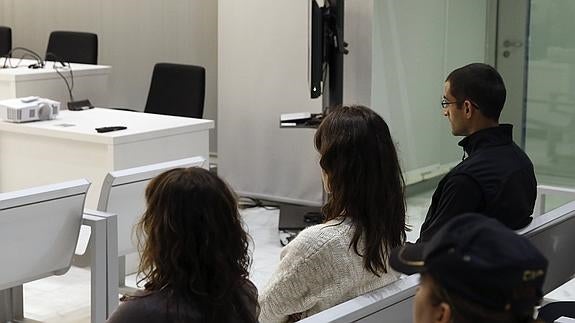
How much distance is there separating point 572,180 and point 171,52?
3441 millimetres

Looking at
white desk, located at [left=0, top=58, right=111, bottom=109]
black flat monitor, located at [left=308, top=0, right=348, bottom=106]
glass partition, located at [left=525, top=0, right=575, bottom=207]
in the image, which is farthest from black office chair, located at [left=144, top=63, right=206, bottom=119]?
glass partition, located at [left=525, top=0, right=575, bottom=207]

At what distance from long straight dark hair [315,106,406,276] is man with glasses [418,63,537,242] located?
379 millimetres

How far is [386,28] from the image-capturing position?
597cm

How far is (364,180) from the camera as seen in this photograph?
2.41 m

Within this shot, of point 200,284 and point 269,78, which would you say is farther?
point 269,78

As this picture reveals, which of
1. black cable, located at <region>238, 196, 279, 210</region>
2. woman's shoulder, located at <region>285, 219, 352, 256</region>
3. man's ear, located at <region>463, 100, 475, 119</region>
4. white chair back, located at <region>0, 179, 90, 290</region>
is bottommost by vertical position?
black cable, located at <region>238, 196, 279, 210</region>

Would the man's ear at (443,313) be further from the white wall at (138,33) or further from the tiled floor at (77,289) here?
the white wall at (138,33)

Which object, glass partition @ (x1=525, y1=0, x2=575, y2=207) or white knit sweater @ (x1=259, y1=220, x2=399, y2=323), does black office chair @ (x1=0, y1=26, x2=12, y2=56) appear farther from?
white knit sweater @ (x1=259, y1=220, x2=399, y2=323)

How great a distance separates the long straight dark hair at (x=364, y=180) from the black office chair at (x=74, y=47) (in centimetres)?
486

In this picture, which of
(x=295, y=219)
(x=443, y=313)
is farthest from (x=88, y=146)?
(x=443, y=313)

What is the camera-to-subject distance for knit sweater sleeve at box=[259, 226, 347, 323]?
7.82ft

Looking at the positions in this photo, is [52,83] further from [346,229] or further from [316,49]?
[346,229]

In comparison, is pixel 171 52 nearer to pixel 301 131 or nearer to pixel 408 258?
pixel 301 131

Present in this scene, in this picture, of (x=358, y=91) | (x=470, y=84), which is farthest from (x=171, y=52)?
(x=470, y=84)
